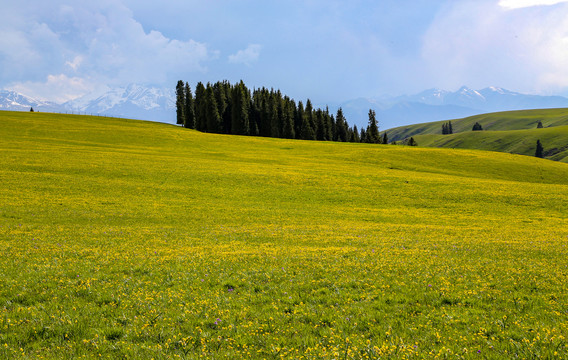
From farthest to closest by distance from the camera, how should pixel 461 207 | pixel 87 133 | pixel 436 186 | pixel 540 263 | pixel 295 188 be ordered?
pixel 87 133 < pixel 436 186 < pixel 295 188 < pixel 461 207 < pixel 540 263

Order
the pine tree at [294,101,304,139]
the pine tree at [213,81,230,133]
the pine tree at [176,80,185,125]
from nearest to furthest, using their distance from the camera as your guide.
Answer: the pine tree at [213,81,230,133], the pine tree at [294,101,304,139], the pine tree at [176,80,185,125]

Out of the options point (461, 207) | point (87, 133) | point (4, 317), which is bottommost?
point (461, 207)

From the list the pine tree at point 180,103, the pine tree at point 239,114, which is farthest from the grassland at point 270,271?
the pine tree at point 180,103

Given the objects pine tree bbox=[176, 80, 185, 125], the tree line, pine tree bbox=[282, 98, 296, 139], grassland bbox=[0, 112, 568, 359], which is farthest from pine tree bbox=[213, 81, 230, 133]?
grassland bbox=[0, 112, 568, 359]

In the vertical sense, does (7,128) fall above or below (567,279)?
above

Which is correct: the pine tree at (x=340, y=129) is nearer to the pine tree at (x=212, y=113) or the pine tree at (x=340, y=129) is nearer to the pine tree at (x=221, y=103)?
the pine tree at (x=221, y=103)

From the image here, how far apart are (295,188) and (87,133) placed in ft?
217

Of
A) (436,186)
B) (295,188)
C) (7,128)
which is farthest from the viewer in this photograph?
(7,128)

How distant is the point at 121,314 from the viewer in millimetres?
8344

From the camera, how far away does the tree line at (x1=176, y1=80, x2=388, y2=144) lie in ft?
420

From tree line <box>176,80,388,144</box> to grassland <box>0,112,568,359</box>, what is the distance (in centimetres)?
9158

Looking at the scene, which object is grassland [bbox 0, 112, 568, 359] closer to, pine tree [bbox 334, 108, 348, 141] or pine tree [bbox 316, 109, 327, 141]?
pine tree [bbox 316, 109, 327, 141]

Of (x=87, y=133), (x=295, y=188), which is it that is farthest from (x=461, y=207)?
(x=87, y=133)

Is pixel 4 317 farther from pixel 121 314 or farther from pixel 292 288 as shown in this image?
pixel 292 288
